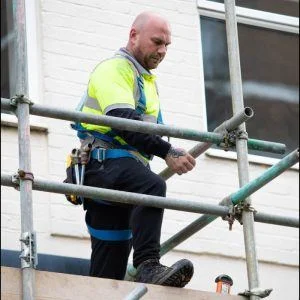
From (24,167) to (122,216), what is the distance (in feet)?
3.17

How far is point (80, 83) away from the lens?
34.3 feet

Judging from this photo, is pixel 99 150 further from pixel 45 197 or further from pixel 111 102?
pixel 45 197

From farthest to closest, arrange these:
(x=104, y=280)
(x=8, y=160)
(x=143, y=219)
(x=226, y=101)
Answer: (x=226, y=101) < (x=8, y=160) < (x=143, y=219) < (x=104, y=280)

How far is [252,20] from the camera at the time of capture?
1188 centimetres

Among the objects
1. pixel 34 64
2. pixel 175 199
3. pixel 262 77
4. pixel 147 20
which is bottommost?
pixel 175 199

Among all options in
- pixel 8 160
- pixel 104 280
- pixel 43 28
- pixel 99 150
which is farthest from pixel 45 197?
pixel 104 280

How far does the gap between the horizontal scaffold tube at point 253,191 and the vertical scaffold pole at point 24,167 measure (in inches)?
44.9

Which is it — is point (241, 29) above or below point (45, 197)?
above

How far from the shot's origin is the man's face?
834cm

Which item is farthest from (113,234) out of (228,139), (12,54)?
(12,54)

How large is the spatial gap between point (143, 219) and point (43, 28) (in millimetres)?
2895

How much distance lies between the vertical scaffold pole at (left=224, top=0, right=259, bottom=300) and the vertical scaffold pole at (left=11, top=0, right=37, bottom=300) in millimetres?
1204

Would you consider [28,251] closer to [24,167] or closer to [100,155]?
[24,167]

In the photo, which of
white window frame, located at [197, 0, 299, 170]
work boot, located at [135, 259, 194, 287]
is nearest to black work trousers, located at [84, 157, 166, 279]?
work boot, located at [135, 259, 194, 287]
